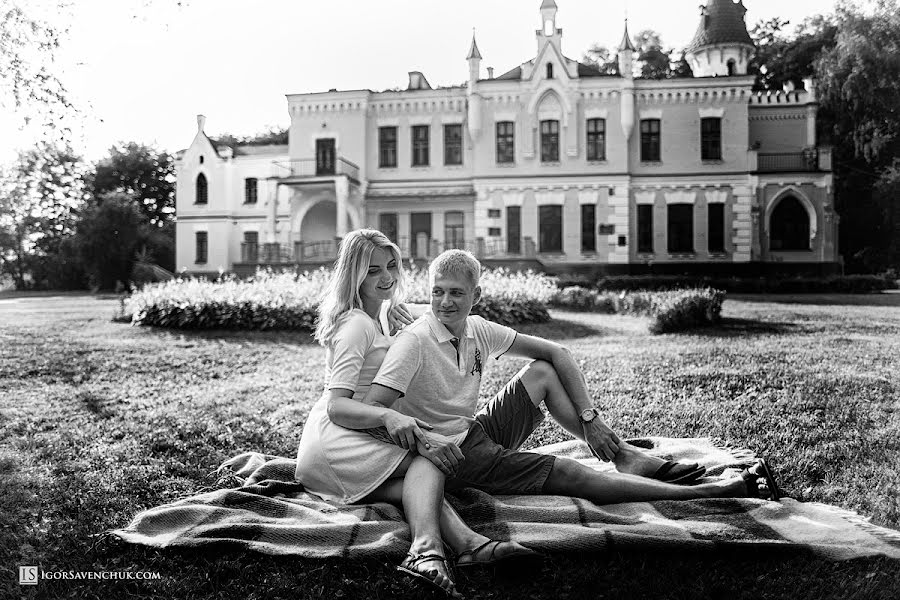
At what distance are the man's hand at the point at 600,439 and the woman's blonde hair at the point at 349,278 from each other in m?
1.39

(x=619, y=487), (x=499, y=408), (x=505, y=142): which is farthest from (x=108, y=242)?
→ (x=619, y=487)

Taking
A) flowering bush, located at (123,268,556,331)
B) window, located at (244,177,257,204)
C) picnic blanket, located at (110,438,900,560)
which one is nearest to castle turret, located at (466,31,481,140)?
window, located at (244,177,257,204)

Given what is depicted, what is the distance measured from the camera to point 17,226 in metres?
46.1

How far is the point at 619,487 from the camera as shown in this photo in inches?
156

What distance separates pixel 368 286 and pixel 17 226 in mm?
49447

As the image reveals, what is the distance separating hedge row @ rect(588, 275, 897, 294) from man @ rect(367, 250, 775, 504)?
17809 millimetres

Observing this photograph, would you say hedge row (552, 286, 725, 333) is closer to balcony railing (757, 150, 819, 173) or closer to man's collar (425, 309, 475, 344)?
man's collar (425, 309, 475, 344)

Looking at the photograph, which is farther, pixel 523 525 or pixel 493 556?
pixel 523 525

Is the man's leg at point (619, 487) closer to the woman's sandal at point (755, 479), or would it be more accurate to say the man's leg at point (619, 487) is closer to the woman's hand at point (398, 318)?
the woman's sandal at point (755, 479)

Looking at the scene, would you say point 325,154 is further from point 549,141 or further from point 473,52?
point 549,141

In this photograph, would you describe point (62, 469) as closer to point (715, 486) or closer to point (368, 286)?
point (368, 286)

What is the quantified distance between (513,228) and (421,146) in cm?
528

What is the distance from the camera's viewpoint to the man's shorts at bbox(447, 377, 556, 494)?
4.01 m

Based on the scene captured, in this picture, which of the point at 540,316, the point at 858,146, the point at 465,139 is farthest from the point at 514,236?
the point at 540,316
